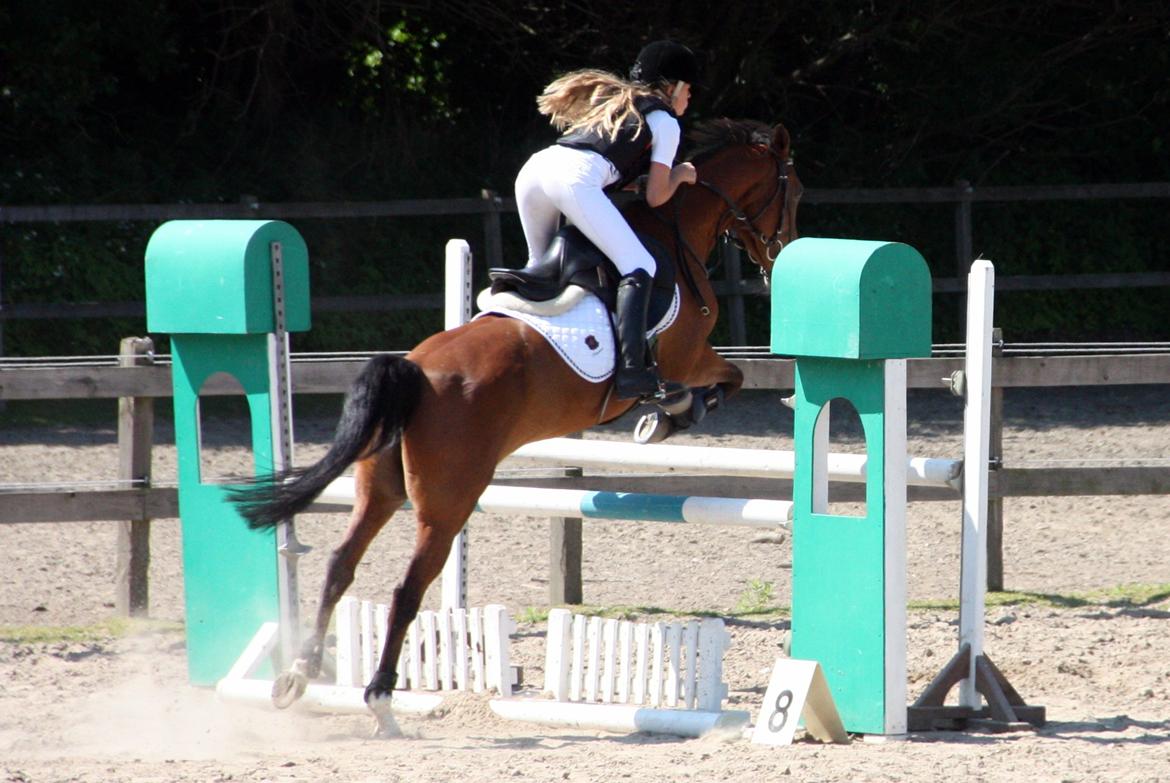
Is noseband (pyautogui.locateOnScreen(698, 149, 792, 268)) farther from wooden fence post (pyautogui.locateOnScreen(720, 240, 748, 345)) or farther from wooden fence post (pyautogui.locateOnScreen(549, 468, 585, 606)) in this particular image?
wooden fence post (pyautogui.locateOnScreen(720, 240, 748, 345))

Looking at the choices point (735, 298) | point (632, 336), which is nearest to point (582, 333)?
point (632, 336)

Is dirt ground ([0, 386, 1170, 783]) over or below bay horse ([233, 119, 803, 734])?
below

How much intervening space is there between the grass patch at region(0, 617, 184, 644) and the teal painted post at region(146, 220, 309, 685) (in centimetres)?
103

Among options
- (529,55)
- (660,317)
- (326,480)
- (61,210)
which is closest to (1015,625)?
(660,317)

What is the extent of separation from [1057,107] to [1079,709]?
10652mm

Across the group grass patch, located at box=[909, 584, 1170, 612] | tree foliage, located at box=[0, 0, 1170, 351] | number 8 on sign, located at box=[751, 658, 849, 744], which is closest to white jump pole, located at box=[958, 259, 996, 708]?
number 8 on sign, located at box=[751, 658, 849, 744]

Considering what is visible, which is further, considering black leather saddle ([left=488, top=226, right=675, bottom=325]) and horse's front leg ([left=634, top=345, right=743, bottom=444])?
horse's front leg ([left=634, top=345, right=743, bottom=444])

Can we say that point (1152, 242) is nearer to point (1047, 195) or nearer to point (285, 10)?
point (1047, 195)

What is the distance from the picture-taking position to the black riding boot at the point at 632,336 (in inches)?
184

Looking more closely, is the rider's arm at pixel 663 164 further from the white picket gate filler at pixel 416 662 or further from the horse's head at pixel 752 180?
the white picket gate filler at pixel 416 662

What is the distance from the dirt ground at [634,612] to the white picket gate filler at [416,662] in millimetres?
88

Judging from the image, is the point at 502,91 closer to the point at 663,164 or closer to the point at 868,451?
the point at 663,164

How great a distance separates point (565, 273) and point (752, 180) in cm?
102

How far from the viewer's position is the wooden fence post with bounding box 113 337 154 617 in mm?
6328
